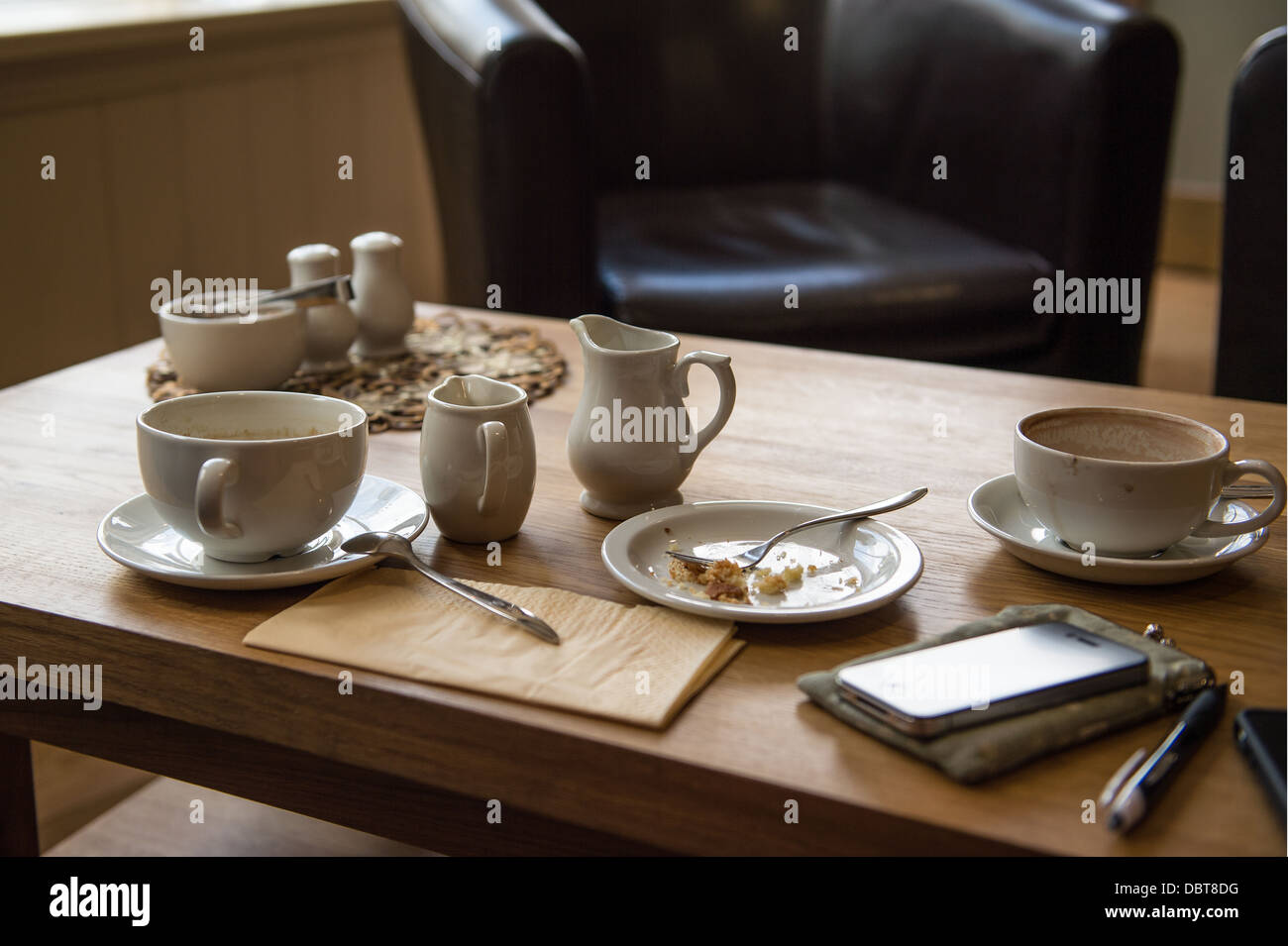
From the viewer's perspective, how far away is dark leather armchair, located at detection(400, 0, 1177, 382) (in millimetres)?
1614

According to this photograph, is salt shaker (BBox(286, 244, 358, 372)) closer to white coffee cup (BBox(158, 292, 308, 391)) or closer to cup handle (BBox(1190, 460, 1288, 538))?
white coffee cup (BBox(158, 292, 308, 391))

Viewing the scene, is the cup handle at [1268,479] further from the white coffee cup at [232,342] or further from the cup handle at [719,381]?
the white coffee cup at [232,342]

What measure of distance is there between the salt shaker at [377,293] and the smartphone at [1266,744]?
0.91m

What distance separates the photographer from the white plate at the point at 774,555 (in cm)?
68

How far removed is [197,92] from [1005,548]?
5.93 ft

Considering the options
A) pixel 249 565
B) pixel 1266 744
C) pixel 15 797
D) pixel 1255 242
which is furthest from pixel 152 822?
pixel 1255 242

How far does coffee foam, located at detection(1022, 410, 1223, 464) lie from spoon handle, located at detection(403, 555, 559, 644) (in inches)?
13.6

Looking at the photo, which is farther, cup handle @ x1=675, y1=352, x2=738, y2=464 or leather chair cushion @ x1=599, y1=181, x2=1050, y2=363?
leather chair cushion @ x1=599, y1=181, x2=1050, y2=363

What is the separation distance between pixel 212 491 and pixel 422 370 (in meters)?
0.57

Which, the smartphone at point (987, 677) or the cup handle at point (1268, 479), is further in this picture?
the cup handle at point (1268, 479)

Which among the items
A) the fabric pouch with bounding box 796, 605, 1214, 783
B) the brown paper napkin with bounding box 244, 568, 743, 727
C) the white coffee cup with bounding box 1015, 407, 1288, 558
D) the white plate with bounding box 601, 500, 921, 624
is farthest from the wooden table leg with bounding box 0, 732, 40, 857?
the white coffee cup with bounding box 1015, 407, 1288, 558

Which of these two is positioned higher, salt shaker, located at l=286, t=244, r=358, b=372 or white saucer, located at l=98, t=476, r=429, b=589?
salt shaker, located at l=286, t=244, r=358, b=372

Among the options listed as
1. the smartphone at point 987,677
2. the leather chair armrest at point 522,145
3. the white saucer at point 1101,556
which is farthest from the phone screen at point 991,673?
the leather chair armrest at point 522,145

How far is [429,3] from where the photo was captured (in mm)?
1822
